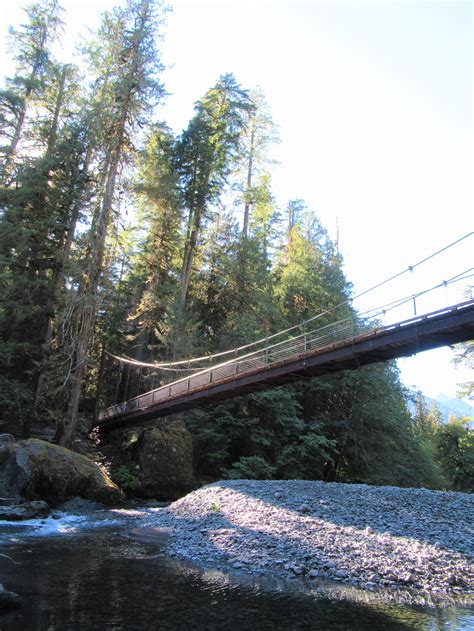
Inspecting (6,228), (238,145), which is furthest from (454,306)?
(238,145)

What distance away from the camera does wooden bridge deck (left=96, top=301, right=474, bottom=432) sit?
27.6ft

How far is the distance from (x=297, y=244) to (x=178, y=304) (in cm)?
856

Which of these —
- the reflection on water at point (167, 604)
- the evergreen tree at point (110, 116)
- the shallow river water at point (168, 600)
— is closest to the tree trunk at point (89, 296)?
the evergreen tree at point (110, 116)

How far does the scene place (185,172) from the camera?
20.4m

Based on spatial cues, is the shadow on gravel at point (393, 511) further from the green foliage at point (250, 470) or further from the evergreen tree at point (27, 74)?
the evergreen tree at point (27, 74)

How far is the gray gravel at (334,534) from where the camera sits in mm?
5859

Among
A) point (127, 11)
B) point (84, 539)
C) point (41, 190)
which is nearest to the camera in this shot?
point (84, 539)

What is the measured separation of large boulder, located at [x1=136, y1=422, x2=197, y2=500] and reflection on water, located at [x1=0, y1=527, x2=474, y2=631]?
783cm

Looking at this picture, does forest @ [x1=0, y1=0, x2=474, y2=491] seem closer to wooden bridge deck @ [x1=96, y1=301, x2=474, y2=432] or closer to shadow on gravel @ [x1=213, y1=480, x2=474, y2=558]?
wooden bridge deck @ [x1=96, y1=301, x2=474, y2=432]

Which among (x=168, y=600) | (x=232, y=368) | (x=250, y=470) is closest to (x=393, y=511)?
(x=168, y=600)

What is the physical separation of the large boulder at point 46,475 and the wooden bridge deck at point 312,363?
3.28 metres

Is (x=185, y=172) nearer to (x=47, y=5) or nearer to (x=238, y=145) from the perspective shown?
(x=238, y=145)

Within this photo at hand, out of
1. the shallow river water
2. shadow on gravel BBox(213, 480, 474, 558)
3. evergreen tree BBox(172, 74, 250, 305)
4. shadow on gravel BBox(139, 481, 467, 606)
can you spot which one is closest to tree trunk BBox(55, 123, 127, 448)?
evergreen tree BBox(172, 74, 250, 305)

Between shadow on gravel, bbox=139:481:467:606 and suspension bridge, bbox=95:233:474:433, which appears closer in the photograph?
shadow on gravel, bbox=139:481:467:606
